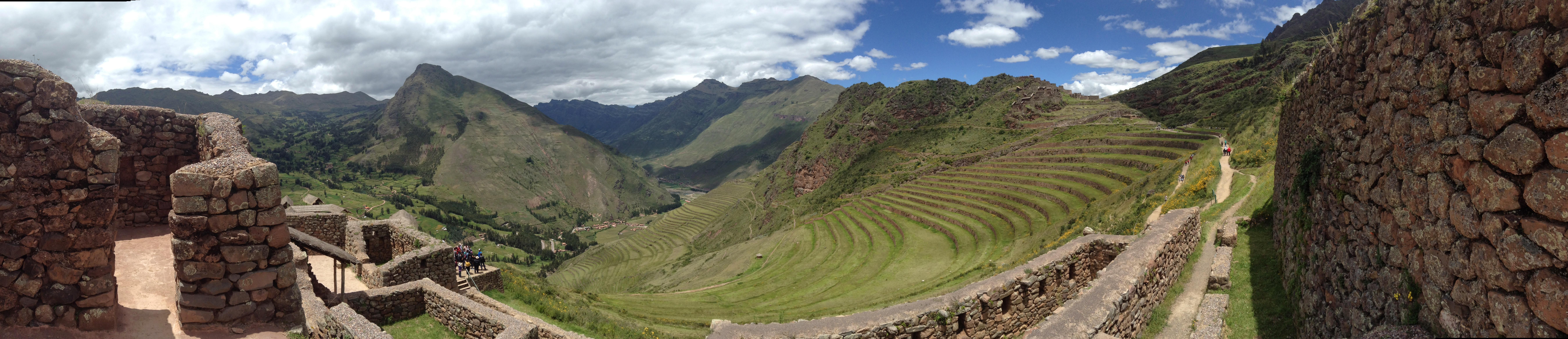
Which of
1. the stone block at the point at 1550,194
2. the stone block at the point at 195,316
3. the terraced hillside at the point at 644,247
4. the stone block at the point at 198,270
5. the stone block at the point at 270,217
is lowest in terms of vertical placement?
the terraced hillside at the point at 644,247

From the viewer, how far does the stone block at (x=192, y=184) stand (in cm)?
712

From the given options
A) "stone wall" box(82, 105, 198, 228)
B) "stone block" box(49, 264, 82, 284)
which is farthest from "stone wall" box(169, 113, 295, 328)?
"stone wall" box(82, 105, 198, 228)

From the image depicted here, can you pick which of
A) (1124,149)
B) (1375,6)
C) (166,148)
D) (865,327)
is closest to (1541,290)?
(1375,6)

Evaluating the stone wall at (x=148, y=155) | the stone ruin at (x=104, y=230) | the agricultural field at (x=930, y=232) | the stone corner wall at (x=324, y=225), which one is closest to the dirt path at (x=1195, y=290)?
the agricultural field at (x=930, y=232)

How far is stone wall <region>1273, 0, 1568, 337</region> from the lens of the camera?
11.4 feet

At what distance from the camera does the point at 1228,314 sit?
9836 millimetres

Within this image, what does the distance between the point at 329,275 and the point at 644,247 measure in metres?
108

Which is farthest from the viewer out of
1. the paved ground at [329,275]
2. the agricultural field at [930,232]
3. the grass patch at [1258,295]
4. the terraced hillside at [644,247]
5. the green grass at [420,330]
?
the terraced hillside at [644,247]

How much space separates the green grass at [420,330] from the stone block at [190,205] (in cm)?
523

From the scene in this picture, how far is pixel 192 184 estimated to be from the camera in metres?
7.22

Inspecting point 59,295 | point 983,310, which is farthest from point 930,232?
point 59,295

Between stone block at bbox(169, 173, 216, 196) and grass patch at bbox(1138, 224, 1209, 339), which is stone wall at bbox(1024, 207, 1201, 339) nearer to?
grass patch at bbox(1138, 224, 1209, 339)

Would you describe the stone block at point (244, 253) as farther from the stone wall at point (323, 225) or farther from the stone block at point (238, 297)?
the stone wall at point (323, 225)

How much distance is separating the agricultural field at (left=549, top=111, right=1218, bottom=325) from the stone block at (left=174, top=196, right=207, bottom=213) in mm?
14169
